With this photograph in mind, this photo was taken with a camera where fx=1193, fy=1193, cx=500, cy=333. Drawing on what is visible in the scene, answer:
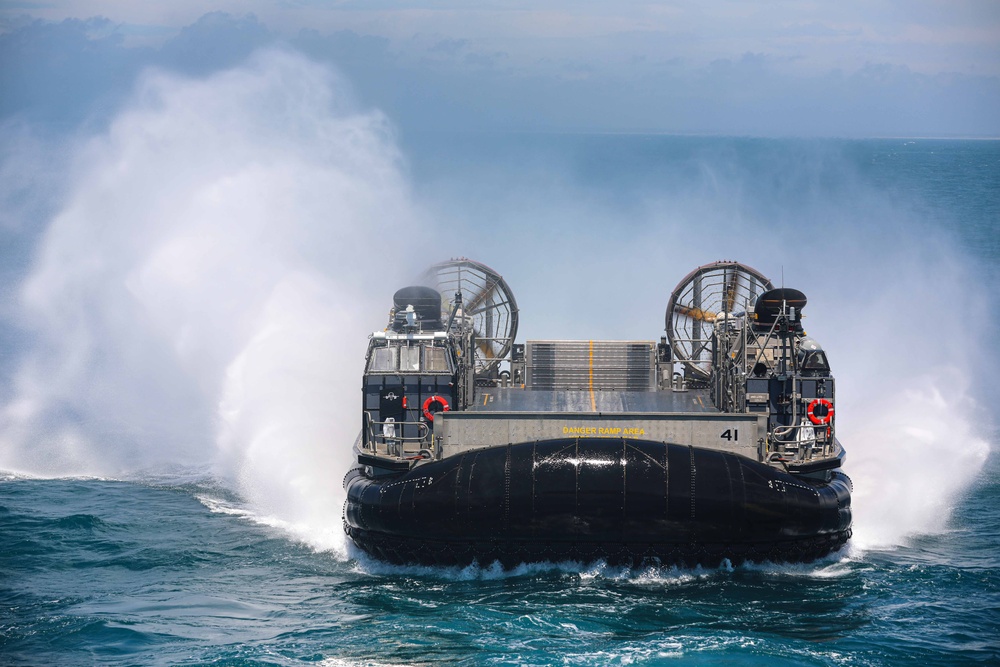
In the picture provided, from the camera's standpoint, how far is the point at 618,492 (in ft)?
54.5

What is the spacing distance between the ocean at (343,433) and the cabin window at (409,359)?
9.96 ft

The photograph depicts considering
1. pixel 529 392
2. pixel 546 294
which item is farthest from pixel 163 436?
pixel 546 294

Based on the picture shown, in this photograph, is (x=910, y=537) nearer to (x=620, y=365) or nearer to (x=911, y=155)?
(x=620, y=365)

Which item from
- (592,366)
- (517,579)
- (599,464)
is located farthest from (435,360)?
(592,366)

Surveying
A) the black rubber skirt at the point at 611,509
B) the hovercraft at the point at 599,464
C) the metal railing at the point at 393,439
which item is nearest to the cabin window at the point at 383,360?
the hovercraft at the point at 599,464

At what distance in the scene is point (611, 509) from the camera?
54.5 feet

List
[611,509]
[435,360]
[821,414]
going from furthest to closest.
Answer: [435,360]
[821,414]
[611,509]

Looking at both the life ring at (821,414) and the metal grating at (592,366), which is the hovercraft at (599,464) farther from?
the metal grating at (592,366)

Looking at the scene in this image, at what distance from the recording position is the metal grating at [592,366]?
23.5 metres

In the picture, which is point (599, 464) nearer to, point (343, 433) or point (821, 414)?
point (821, 414)

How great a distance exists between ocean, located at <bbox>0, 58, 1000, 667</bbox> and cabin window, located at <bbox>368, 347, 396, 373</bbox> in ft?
9.44

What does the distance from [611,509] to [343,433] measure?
943 centimetres

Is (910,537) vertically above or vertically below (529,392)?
below

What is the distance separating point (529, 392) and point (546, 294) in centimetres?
2760
